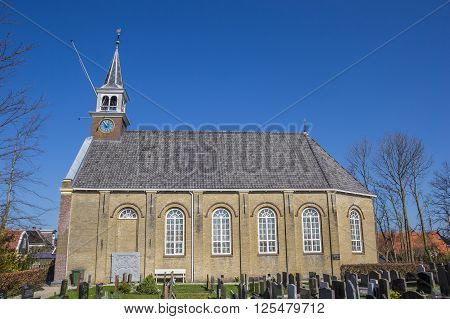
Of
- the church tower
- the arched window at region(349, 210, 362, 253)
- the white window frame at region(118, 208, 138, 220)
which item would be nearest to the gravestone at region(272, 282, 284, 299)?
the white window frame at region(118, 208, 138, 220)

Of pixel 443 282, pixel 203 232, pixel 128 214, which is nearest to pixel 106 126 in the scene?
pixel 128 214

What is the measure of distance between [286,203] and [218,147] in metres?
7.44

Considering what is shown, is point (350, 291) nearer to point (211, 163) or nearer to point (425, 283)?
point (425, 283)

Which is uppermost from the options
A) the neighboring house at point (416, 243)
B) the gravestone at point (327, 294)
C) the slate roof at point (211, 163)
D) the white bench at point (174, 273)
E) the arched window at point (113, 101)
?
the arched window at point (113, 101)

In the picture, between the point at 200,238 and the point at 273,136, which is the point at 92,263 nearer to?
the point at 200,238

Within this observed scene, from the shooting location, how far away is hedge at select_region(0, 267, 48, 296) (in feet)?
62.5

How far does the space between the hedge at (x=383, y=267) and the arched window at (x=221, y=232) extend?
321 inches

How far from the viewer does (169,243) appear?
2620 cm

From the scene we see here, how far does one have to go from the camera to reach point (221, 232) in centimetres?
2669

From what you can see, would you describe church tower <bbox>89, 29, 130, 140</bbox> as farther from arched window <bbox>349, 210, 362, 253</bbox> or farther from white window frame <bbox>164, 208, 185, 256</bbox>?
arched window <bbox>349, 210, 362, 253</bbox>

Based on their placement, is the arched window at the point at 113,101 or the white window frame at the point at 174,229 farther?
the arched window at the point at 113,101

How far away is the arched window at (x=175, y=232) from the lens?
26.1m

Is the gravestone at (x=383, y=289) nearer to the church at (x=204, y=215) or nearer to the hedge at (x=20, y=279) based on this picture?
the church at (x=204, y=215)

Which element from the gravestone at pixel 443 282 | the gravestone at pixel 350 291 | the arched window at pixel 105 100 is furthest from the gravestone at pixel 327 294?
the arched window at pixel 105 100
